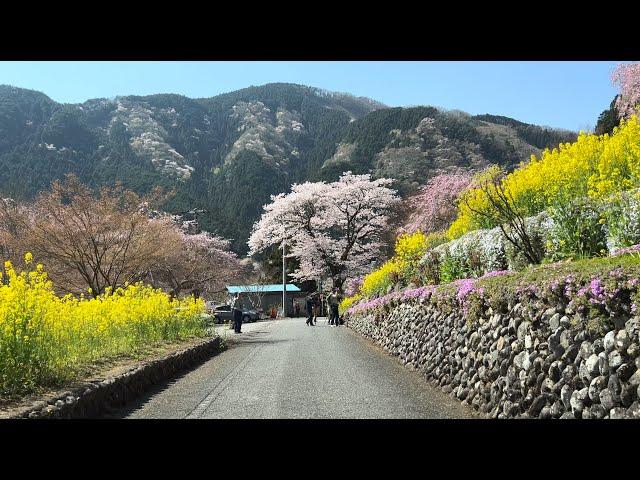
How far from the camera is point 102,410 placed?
6359 mm

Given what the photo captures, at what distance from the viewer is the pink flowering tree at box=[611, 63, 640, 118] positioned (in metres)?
17.9

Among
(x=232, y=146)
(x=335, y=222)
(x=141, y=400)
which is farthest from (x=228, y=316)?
(x=232, y=146)

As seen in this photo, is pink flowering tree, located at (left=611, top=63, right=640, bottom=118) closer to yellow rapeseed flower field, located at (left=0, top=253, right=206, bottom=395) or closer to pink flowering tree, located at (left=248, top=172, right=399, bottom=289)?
yellow rapeseed flower field, located at (left=0, top=253, right=206, bottom=395)

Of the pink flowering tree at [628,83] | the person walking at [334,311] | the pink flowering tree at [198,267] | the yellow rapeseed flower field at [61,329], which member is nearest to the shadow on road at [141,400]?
the yellow rapeseed flower field at [61,329]

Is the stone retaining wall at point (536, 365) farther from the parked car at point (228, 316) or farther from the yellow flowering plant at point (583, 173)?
the parked car at point (228, 316)

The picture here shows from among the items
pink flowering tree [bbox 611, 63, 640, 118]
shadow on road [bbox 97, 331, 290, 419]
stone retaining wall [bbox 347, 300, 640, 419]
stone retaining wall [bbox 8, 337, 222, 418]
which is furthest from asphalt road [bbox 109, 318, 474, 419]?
pink flowering tree [bbox 611, 63, 640, 118]

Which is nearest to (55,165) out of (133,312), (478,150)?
(478,150)

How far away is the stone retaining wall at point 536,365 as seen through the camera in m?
3.73

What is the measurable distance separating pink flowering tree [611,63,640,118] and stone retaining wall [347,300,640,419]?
1342cm

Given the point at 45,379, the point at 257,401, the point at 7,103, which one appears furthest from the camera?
the point at 7,103

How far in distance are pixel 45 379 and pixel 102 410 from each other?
69 cm
